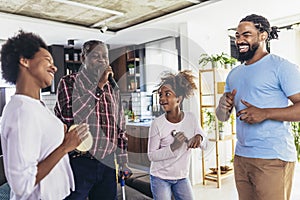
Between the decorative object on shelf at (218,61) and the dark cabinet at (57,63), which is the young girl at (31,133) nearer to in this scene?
the decorative object on shelf at (218,61)

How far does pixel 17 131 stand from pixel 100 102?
0.71m

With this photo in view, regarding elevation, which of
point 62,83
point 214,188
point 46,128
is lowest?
point 214,188

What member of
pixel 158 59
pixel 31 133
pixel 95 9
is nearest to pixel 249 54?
pixel 31 133

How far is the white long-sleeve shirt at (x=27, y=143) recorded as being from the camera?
870mm

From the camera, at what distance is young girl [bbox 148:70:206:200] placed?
182 cm

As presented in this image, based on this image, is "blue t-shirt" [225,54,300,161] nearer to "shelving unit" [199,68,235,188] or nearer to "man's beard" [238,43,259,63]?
"man's beard" [238,43,259,63]

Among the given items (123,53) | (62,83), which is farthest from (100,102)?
(123,53)

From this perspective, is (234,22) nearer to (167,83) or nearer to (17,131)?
(167,83)

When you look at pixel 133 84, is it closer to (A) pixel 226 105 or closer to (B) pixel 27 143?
(A) pixel 226 105

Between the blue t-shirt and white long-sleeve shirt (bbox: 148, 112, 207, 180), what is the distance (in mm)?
396

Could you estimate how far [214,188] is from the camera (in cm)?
369

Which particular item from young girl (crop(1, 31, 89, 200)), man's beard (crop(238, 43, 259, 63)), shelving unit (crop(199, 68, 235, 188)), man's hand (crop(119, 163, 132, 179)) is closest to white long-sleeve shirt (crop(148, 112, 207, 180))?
man's hand (crop(119, 163, 132, 179))

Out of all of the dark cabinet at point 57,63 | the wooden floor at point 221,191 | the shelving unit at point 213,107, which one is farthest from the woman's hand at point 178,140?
the dark cabinet at point 57,63

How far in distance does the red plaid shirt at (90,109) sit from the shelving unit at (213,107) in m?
2.31
